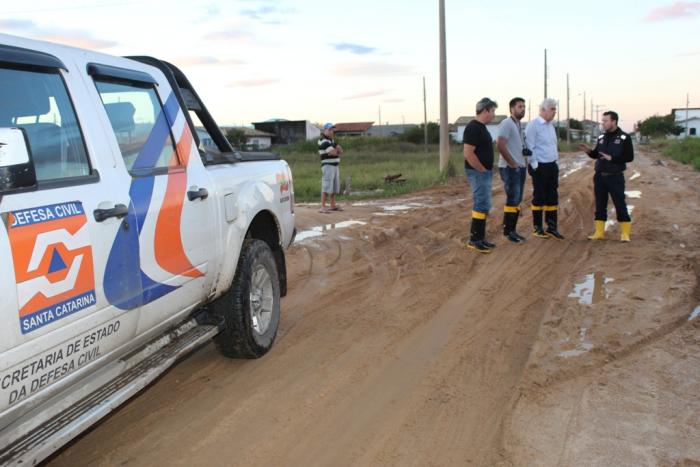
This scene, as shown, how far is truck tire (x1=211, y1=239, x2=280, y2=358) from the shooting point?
432 centimetres

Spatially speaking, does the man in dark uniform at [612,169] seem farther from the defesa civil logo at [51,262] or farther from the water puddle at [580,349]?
the defesa civil logo at [51,262]

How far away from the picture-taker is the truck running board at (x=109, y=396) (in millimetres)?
2357

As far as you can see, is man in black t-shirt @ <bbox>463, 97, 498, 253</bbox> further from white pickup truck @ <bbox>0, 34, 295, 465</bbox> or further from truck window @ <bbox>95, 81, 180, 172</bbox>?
truck window @ <bbox>95, 81, 180, 172</bbox>

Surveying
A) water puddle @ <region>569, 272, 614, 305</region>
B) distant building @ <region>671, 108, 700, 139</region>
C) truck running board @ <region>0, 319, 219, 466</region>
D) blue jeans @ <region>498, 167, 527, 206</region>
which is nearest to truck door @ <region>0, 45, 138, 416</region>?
truck running board @ <region>0, 319, 219, 466</region>

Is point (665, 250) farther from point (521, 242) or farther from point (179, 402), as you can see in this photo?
point (179, 402)

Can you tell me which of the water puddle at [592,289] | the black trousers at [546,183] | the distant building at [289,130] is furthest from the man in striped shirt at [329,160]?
the distant building at [289,130]

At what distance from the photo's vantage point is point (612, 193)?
28.7ft

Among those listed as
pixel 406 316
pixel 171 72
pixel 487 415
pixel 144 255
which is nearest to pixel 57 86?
pixel 144 255

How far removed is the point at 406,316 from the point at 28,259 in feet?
12.3

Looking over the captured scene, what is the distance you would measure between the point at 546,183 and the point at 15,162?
8061mm

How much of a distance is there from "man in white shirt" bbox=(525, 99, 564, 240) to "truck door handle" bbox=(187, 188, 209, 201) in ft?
20.6

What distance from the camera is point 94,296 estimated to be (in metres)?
2.72

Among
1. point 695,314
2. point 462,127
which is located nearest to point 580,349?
point 695,314

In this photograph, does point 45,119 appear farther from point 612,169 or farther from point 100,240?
point 612,169
